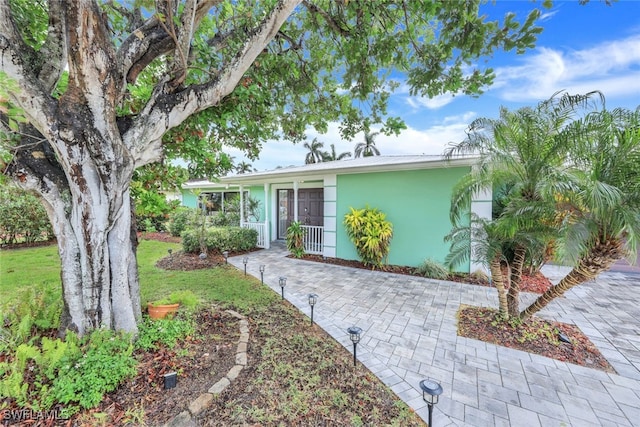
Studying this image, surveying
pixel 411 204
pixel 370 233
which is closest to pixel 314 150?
pixel 411 204

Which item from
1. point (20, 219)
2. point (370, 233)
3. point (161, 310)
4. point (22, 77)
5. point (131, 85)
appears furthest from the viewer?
point (20, 219)

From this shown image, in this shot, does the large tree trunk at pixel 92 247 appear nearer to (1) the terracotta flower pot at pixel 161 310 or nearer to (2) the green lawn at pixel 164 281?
(1) the terracotta flower pot at pixel 161 310

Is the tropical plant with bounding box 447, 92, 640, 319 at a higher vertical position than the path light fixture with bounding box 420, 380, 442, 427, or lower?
higher

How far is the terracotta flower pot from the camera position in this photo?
3408mm

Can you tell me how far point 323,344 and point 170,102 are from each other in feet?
12.1

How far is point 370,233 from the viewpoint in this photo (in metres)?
6.95

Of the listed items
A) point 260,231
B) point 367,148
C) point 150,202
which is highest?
point 367,148

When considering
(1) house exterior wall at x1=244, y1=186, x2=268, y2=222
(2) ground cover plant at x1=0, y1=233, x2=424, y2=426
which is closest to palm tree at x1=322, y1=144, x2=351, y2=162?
(1) house exterior wall at x1=244, y1=186, x2=268, y2=222

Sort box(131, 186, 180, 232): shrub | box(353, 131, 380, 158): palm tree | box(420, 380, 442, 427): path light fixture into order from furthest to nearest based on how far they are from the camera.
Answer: box(353, 131, 380, 158): palm tree
box(131, 186, 180, 232): shrub
box(420, 380, 442, 427): path light fixture

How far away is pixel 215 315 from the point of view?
156 inches

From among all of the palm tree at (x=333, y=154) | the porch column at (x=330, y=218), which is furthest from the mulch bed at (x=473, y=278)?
the palm tree at (x=333, y=154)

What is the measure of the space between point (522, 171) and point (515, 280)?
69.8 inches

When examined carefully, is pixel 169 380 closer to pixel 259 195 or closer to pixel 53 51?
pixel 53 51

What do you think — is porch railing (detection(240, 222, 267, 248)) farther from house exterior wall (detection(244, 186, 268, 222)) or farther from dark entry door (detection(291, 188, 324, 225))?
dark entry door (detection(291, 188, 324, 225))
